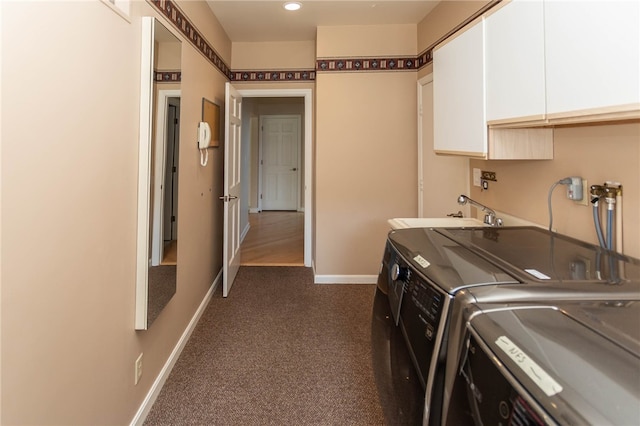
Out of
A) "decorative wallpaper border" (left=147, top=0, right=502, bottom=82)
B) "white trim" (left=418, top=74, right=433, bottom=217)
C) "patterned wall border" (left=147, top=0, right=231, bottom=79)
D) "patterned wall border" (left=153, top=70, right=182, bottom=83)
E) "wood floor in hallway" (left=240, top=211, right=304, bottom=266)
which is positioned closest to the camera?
"patterned wall border" (left=153, top=70, right=182, bottom=83)

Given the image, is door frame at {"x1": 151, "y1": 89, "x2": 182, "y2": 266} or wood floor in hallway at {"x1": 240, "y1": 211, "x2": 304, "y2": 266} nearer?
door frame at {"x1": 151, "y1": 89, "x2": 182, "y2": 266}

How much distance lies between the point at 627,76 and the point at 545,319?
71 centimetres

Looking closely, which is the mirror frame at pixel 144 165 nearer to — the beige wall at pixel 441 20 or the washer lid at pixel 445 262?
the washer lid at pixel 445 262

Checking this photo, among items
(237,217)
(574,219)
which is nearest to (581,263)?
(574,219)

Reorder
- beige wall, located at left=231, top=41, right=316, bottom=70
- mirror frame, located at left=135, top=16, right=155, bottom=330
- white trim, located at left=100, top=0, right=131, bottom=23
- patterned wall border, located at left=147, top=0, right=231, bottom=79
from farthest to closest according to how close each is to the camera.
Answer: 1. beige wall, located at left=231, top=41, right=316, bottom=70
2. patterned wall border, located at left=147, top=0, right=231, bottom=79
3. mirror frame, located at left=135, top=16, right=155, bottom=330
4. white trim, located at left=100, top=0, right=131, bottom=23

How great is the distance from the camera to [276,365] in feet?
6.94

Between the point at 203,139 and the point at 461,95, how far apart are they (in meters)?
1.84

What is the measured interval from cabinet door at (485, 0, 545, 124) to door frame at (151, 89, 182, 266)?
63.7 inches

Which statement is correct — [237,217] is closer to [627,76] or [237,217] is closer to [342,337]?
[342,337]

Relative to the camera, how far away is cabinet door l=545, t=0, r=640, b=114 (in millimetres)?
900

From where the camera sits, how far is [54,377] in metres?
1.06

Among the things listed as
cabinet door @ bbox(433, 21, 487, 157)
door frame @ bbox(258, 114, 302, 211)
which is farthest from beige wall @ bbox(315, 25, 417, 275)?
door frame @ bbox(258, 114, 302, 211)

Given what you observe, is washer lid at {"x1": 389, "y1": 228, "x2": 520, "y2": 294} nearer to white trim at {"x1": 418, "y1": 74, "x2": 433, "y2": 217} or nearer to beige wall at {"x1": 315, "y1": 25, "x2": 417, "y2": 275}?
white trim at {"x1": 418, "y1": 74, "x2": 433, "y2": 217}

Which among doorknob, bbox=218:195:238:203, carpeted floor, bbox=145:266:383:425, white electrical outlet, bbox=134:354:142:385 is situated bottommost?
carpeted floor, bbox=145:266:383:425
